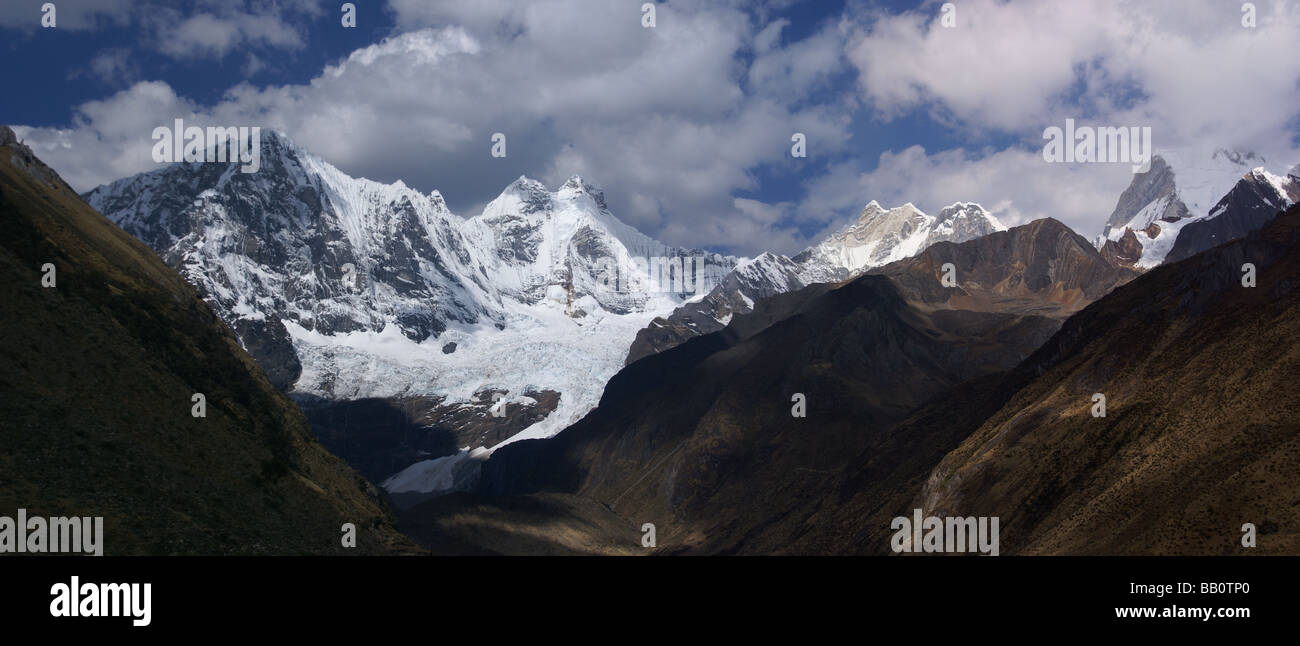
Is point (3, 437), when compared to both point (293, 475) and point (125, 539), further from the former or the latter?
point (293, 475)
